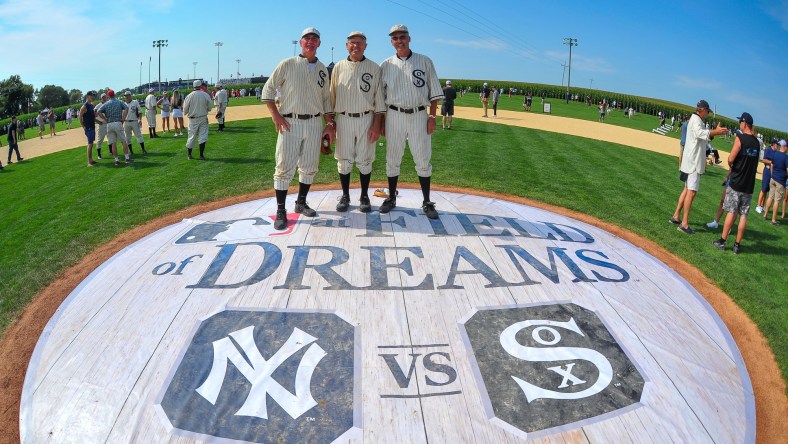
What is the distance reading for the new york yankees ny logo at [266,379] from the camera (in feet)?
11.4

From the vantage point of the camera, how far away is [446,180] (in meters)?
10.7

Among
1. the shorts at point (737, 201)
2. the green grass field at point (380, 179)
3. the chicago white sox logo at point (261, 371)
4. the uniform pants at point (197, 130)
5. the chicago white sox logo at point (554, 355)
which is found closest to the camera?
the chicago white sox logo at point (261, 371)

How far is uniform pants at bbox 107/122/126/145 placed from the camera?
1293 centimetres

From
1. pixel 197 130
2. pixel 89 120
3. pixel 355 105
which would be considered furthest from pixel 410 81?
pixel 89 120

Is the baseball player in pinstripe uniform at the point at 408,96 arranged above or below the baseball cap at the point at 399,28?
below

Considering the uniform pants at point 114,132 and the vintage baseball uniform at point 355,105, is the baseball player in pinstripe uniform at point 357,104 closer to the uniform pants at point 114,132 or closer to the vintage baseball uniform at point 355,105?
the vintage baseball uniform at point 355,105

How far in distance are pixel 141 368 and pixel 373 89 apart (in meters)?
4.57

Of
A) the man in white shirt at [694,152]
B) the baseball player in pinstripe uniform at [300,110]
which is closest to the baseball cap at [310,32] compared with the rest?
the baseball player in pinstripe uniform at [300,110]

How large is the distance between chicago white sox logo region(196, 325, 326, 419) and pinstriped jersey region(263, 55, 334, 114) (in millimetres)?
3376

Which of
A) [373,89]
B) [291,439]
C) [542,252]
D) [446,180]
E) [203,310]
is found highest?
[373,89]

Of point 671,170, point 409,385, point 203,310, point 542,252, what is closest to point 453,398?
point 409,385

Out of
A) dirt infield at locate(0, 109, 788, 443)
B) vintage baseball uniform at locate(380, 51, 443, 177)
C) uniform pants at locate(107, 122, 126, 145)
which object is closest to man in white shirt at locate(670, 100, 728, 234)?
dirt infield at locate(0, 109, 788, 443)

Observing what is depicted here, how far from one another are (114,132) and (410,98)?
1043 cm

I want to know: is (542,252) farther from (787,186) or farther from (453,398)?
(787,186)
